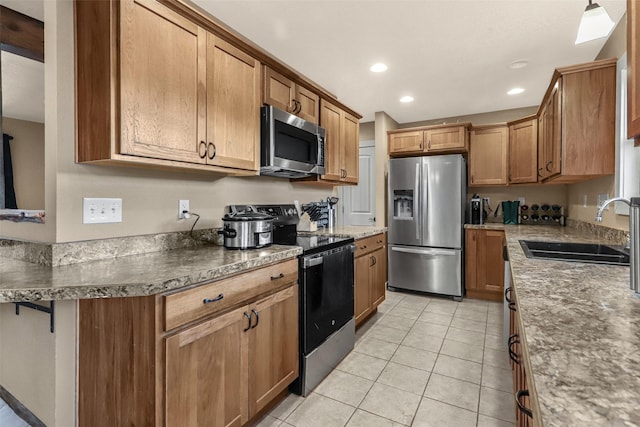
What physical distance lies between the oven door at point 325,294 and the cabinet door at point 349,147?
1113 mm

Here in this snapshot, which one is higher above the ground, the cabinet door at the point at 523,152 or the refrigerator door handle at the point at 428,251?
the cabinet door at the point at 523,152

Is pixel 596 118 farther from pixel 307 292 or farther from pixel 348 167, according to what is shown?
pixel 307 292

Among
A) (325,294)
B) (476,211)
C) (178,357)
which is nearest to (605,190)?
(476,211)

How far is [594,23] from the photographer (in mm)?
1594

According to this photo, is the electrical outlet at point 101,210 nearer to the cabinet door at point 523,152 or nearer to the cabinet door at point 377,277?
the cabinet door at point 377,277


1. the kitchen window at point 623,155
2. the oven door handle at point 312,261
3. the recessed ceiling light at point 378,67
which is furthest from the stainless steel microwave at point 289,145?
the kitchen window at point 623,155

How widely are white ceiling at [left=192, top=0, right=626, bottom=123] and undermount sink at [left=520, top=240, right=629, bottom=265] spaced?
155 cm

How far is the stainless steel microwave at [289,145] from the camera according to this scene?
2.14m

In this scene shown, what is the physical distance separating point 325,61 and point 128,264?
2.29 metres

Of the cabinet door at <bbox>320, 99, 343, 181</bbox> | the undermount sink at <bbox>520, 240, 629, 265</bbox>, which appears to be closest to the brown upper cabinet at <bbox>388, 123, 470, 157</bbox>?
the cabinet door at <bbox>320, 99, 343, 181</bbox>

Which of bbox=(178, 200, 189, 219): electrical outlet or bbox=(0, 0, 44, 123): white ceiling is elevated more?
bbox=(0, 0, 44, 123): white ceiling

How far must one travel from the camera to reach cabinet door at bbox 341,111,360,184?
325 cm

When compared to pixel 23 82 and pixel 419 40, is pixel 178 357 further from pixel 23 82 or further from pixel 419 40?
pixel 419 40

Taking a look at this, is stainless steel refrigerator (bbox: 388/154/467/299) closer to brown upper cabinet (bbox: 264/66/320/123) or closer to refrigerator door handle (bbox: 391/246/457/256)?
refrigerator door handle (bbox: 391/246/457/256)
